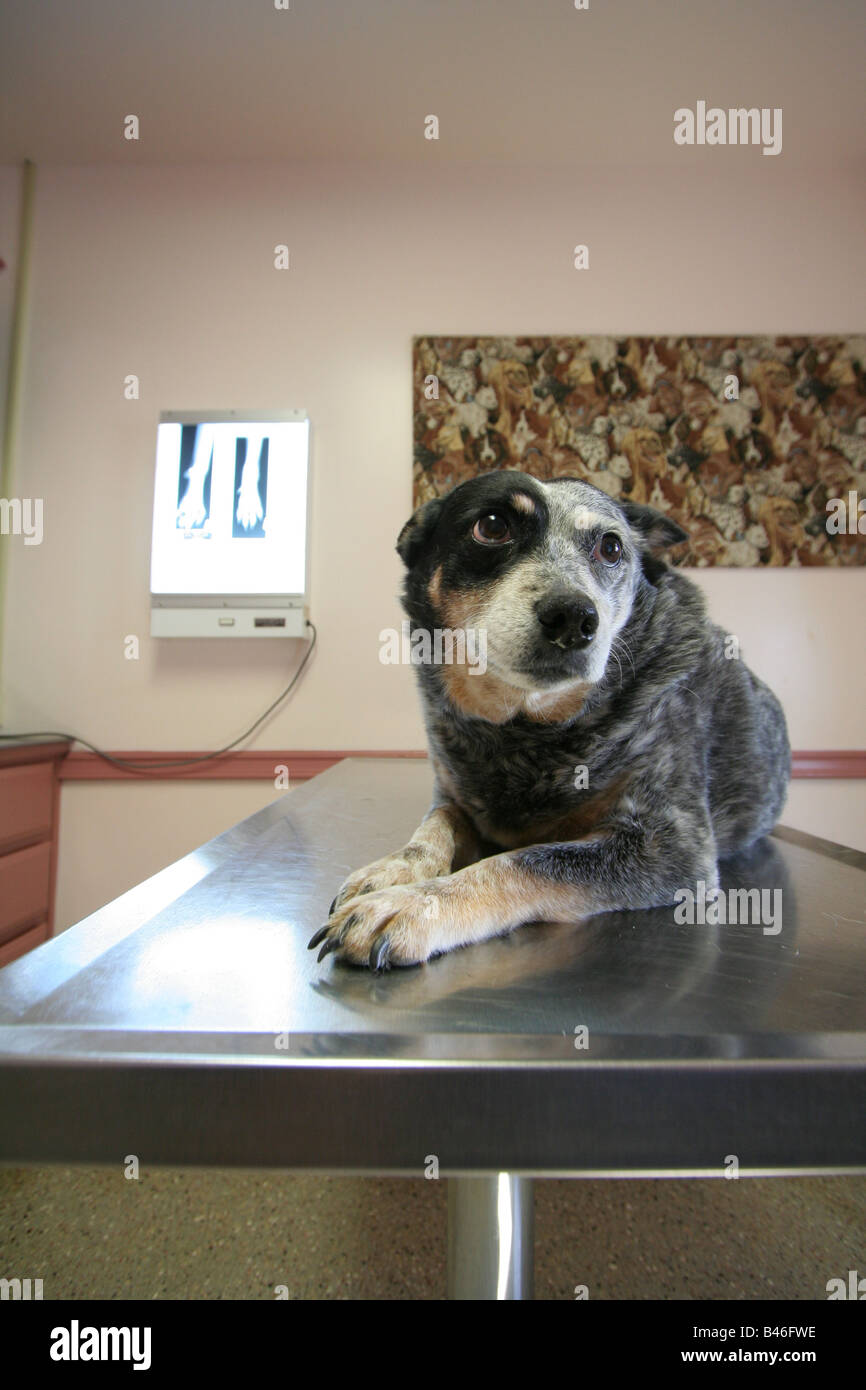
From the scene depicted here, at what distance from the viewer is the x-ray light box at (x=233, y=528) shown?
269 cm

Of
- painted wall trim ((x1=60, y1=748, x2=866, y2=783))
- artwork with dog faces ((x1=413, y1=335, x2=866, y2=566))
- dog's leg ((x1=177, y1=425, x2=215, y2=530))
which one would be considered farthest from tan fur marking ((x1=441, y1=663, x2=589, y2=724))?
dog's leg ((x1=177, y1=425, x2=215, y2=530))

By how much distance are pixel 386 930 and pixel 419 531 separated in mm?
625

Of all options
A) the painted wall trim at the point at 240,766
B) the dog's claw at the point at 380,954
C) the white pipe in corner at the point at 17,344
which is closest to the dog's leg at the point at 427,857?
the dog's claw at the point at 380,954

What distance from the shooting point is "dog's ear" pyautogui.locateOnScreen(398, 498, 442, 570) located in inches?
39.0

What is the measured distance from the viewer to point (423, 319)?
2.81 meters

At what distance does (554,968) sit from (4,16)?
11.2 ft

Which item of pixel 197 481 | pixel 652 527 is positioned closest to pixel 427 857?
pixel 652 527

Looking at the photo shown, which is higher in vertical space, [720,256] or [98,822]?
[720,256]

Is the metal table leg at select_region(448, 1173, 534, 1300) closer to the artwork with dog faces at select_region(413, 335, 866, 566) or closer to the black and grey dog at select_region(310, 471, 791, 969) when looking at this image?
the black and grey dog at select_region(310, 471, 791, 969)

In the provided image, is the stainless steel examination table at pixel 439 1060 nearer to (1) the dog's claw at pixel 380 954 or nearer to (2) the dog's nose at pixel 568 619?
(1) the dog's claw at pixel 380 954

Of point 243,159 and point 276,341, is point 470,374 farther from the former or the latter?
point 243,159

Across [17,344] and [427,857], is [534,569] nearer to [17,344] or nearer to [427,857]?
[427,857]

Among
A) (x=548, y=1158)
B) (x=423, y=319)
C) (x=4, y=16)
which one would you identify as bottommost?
(x=548, y=1158)

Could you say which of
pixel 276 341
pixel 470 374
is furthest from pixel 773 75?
pixel 276 341
